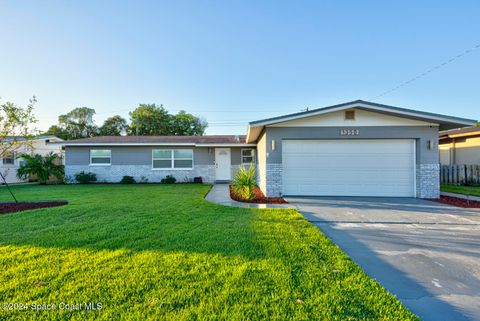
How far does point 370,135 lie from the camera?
29.5 feet

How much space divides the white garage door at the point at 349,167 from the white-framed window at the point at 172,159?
27.9 feet

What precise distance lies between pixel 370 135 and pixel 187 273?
345 inches

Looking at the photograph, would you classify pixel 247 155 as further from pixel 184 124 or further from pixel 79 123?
pixel 79 123

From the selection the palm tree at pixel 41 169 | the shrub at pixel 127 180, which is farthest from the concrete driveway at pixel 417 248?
the palm tree at pixel 41 169

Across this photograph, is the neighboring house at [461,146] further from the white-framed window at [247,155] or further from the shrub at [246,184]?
the shrub at [246,184]

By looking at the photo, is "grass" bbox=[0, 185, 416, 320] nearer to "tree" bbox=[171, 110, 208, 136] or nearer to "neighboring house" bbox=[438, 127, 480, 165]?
"neighboring house" bbox=[438, 127, 480, 165]

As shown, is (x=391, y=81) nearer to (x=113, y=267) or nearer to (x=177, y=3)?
(x=177, y=3)

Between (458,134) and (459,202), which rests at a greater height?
(458,134)

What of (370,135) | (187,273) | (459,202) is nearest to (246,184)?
(370,135)

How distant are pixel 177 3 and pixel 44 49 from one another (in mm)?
6038

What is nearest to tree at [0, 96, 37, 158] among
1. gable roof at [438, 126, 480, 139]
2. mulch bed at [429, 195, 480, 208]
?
mulch bed at [429, 195, 480, 208]

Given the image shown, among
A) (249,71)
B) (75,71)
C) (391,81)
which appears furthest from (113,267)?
(391,81)

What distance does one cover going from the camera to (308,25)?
10.8 m

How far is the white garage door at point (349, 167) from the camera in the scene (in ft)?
29.9
